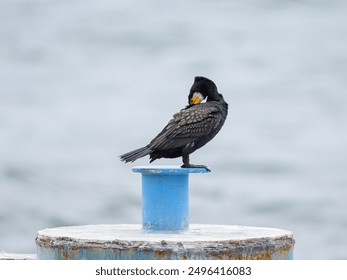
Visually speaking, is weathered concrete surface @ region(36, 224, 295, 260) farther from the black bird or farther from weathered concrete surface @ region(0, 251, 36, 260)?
weathered concrete surface @ region(0, 251, 36, 260)

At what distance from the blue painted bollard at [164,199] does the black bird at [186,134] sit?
0.19 meters

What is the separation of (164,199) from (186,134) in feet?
2.29

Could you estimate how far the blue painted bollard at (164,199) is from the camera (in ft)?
31.4

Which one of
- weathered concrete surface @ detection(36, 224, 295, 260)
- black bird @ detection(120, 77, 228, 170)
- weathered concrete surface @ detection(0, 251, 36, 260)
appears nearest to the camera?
weathered concrete surface @ detection(36, 224, 295, 260)

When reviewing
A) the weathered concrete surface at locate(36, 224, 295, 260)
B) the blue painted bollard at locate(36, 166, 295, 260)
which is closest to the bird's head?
the blue painted bollard at locate(36, 166, 295, 260)

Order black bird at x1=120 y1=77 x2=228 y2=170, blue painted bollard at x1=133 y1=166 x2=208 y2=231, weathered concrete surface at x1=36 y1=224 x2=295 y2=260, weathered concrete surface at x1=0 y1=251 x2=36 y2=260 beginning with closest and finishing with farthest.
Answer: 1. weathered concrete surface at x1=36 y1=224 x2=295 y2=260
2. blue painted bollard at x1=133 y1=166 x2=208 y2=231
3. black bird at x1=120 y1=77 x2=228 y2=170
4. weathered concrete surface at x1=0 y1=251 x2=36 y2=260

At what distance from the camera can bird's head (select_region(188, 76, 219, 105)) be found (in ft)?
33.3

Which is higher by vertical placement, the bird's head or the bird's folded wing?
the bird's head

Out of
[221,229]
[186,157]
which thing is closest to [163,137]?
[186,157]

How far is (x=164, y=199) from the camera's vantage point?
31.5ft

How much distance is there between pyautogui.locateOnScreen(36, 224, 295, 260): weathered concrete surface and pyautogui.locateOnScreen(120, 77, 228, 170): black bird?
857 mm

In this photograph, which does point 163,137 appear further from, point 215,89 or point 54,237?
point 54,237

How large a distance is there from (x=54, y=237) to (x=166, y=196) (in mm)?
1328

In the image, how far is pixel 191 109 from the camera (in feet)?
32.7
